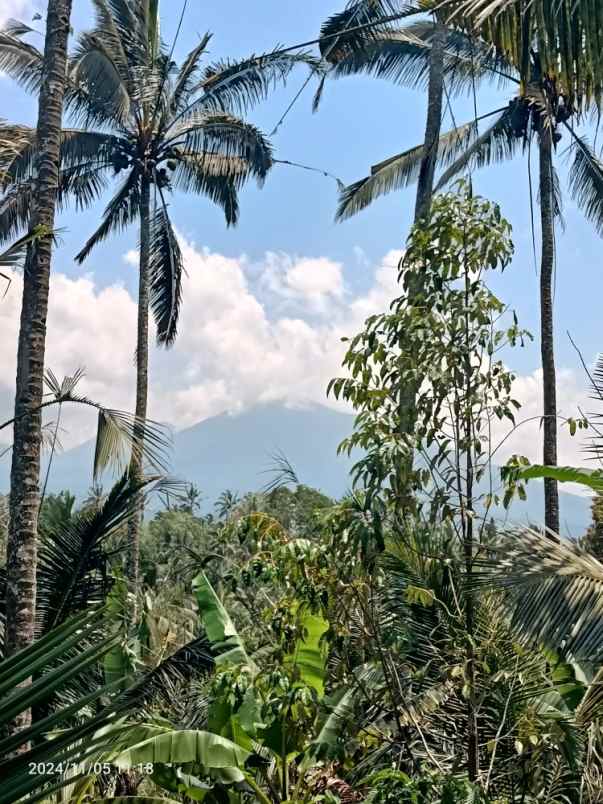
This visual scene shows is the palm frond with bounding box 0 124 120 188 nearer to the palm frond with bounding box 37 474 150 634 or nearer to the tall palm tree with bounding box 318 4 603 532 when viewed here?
the tall palm tree with bounding box 318 4 603 532

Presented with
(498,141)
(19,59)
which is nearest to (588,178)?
(498,141)

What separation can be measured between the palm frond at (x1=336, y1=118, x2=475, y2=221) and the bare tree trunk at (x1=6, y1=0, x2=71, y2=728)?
394 inches

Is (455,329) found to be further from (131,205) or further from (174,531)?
(174,531)

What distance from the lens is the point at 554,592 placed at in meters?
3.92

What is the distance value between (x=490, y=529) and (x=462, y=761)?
6.10 feet

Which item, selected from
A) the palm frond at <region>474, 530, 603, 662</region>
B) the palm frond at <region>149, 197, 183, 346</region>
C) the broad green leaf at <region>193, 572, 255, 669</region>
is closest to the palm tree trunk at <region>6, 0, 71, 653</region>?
the broad green leaf at <region>193, 572, 255, 669</region>

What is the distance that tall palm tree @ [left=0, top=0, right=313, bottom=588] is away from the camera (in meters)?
15.2

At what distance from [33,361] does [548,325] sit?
1049 cm

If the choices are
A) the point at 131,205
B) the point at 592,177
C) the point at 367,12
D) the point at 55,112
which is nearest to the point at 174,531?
the point at 131,205

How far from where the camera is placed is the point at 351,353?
5719mm

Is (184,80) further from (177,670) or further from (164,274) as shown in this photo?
(177,670)

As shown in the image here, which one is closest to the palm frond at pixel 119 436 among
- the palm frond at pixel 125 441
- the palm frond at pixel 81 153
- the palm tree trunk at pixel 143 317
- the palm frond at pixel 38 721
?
the palm frond at pixel 125 441

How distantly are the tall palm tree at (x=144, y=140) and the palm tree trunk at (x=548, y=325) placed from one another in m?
5.47

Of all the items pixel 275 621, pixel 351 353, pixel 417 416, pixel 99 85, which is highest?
pixel 99 85
